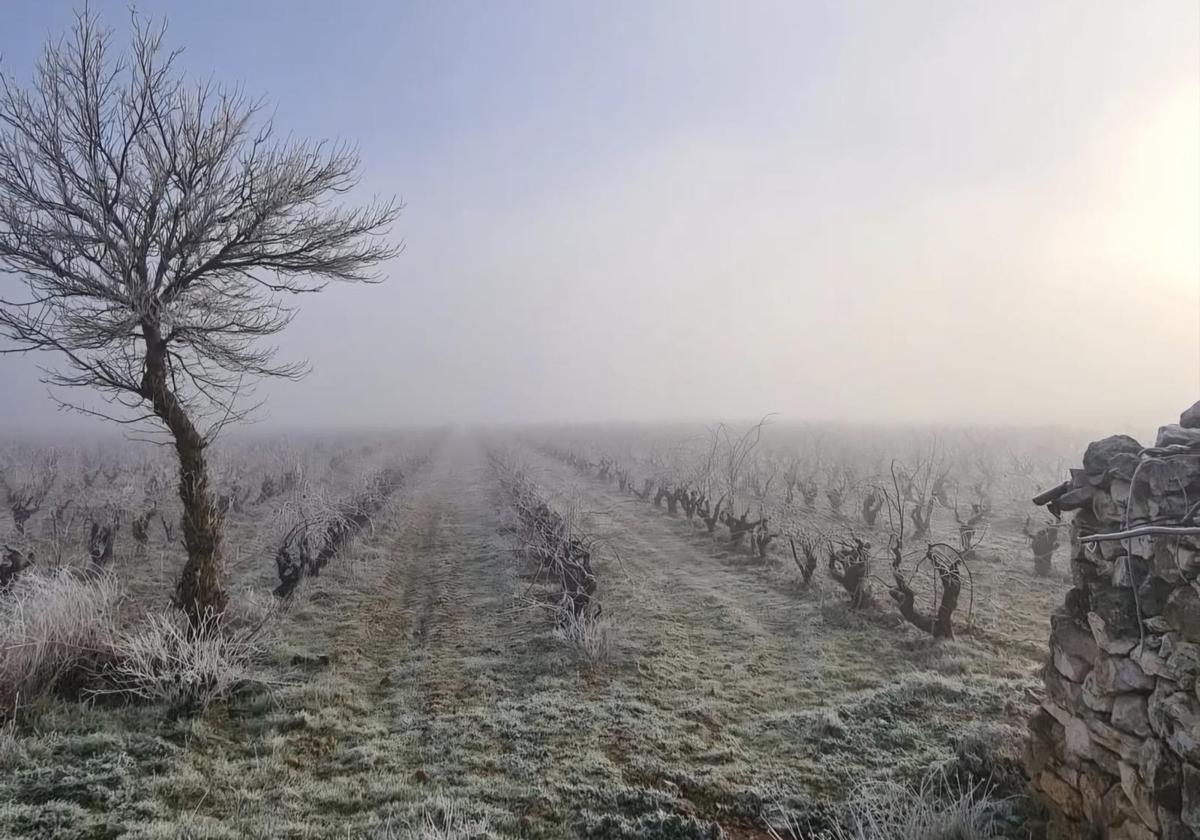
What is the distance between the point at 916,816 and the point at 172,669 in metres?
6.66

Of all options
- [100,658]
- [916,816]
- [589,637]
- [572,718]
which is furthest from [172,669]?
[916,816]

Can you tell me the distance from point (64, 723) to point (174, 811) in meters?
1.94

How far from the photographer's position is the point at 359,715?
5.97 meters

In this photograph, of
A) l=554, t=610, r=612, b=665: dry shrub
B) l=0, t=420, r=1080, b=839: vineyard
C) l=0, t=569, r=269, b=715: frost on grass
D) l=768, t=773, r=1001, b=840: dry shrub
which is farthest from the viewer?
l=554, t=610, r=612, b=665: dry shrub

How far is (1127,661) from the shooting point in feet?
10.8

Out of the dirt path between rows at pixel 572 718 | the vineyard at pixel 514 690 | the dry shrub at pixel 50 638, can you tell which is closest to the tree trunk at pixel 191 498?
the vineyard at pixel 514 690

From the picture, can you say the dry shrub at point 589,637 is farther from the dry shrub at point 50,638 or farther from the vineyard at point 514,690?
the dry shrub at point 50,638

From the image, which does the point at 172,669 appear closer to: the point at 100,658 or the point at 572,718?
the point at 100,658

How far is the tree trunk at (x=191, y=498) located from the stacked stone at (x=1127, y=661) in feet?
26.5

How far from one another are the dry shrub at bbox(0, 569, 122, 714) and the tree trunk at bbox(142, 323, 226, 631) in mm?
770

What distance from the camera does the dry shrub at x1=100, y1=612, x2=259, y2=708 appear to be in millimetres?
5621

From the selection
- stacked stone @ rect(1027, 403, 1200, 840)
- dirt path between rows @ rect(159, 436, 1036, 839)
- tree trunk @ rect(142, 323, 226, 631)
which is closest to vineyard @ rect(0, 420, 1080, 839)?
dirt path between rows @ rect(159, 436, 1036, 839)

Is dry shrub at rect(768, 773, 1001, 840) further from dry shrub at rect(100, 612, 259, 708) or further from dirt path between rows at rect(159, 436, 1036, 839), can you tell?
dry shrub at rect(100, 612, 259, 708)

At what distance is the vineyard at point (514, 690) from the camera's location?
430 centimetres
